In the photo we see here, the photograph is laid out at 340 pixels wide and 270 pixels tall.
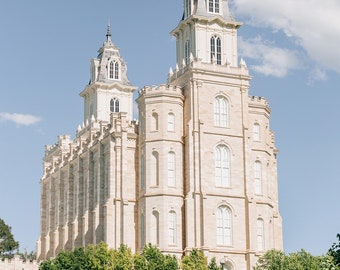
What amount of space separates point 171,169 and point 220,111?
7.37 metres

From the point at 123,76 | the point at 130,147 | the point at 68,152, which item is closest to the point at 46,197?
the point at 68,152

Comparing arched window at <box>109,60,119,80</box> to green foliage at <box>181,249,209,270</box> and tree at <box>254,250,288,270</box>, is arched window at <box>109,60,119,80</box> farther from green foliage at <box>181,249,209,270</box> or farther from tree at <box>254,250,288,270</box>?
tree at <box>254,250,288,270</box>

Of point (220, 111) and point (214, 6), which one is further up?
point (214, 6)

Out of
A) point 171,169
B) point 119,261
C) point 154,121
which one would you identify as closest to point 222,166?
point 171,169

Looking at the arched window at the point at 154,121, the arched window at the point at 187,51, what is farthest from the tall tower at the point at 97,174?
the arched window at the point at 187,51

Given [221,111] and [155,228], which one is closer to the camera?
[155,228]

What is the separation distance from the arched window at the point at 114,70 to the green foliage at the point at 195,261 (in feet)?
123

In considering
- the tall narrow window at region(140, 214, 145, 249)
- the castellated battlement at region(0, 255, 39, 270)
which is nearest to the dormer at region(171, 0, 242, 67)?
the tall narrow window at region(140, 214, 145, 249)

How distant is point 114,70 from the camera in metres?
110

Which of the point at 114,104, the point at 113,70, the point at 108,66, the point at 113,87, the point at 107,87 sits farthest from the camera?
the point at 113,70

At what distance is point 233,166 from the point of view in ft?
278

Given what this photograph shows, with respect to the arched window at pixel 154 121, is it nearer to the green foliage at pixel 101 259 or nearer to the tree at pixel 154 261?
the tree at pixel 154 261

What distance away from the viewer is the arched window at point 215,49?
8856 centimetres

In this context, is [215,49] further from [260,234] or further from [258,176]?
[260,234]
